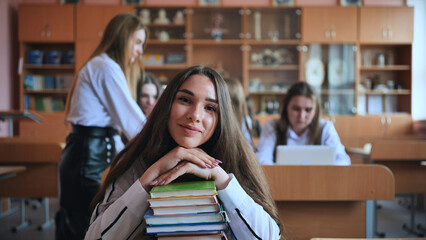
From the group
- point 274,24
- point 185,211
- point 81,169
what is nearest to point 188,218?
point 185,211

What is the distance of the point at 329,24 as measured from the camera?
19.9 ft

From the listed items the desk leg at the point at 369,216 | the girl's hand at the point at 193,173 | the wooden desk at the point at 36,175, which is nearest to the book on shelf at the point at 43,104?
the wooden desk at the point at 36,175

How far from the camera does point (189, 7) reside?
597 cm

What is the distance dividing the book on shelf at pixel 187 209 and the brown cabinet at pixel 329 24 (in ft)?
18.2

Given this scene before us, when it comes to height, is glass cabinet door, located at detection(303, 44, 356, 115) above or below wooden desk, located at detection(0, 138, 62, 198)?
above

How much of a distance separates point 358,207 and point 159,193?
1.08 m

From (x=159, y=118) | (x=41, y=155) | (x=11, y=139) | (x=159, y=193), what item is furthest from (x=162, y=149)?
(x=11, y=139)

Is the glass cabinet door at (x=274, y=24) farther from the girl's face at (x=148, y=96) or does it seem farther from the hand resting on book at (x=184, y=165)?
the hand resting on book at (x=184, y=165)

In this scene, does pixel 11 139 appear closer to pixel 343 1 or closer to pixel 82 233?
pixel 82 233

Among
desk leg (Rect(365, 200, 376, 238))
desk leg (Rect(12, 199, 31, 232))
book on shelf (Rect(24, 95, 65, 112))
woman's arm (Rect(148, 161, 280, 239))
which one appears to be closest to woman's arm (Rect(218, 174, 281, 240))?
woman's arm (Rect(148, 161, 280, 239))

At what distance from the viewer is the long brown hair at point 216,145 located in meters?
1.06

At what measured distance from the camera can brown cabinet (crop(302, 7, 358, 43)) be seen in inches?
237

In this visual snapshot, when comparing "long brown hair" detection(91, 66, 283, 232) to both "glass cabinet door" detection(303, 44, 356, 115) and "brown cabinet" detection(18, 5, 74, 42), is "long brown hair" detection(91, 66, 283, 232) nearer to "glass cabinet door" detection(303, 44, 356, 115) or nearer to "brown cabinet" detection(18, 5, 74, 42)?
"glass cabinet door" detection(303, 44, 356, 115)

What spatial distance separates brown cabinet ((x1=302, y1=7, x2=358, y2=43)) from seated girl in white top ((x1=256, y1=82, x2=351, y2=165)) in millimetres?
3578
